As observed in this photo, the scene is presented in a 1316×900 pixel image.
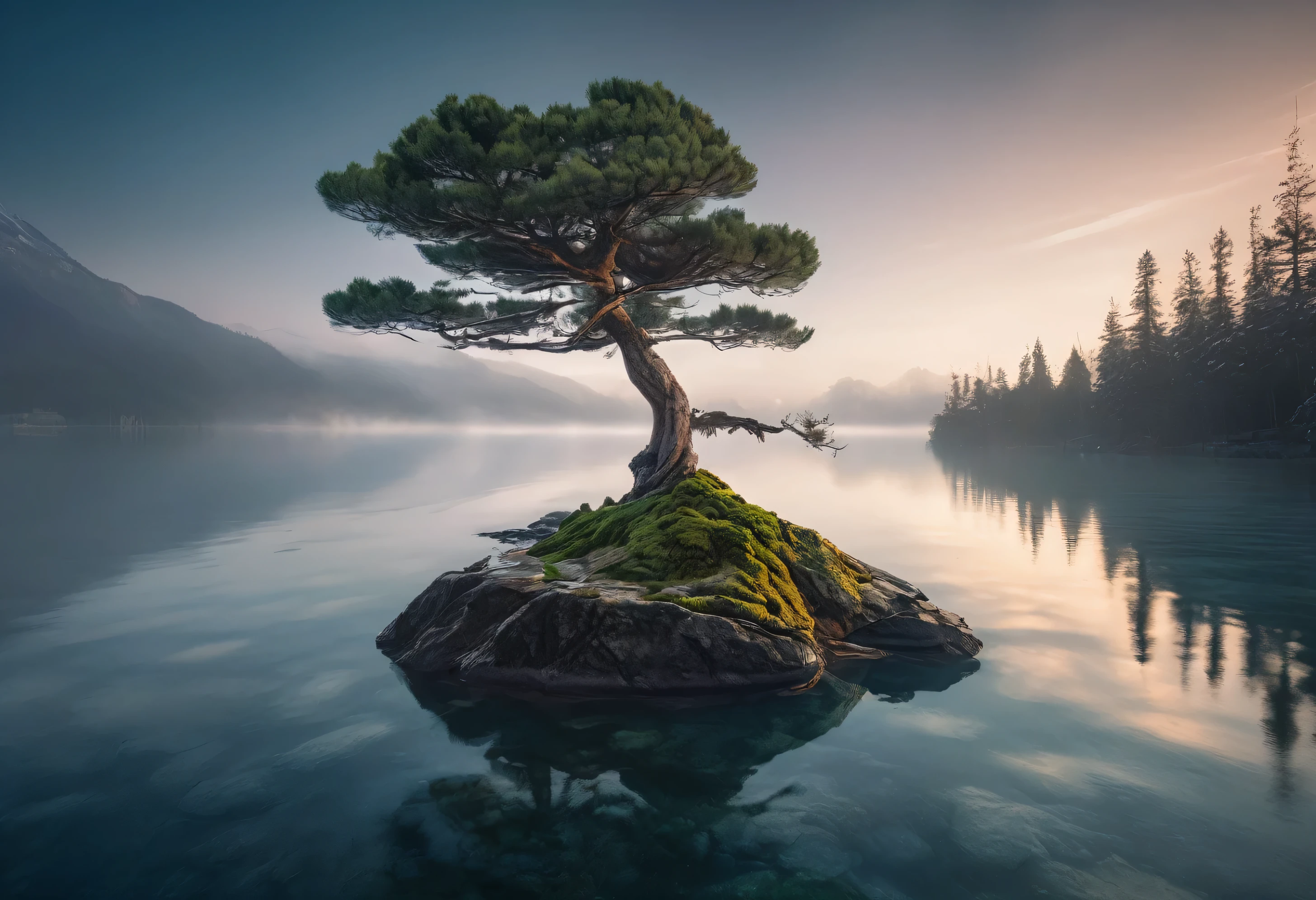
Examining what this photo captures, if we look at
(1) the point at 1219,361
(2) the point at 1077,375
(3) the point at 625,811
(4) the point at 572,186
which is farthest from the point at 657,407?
(2) the point at 1077,375

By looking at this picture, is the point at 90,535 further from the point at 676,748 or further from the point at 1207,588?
the point at 1207,588

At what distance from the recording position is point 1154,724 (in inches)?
269

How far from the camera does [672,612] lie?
744 cm

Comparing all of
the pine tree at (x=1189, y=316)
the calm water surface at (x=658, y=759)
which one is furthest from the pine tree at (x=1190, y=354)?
the calm water surface at (x=658, y=759)

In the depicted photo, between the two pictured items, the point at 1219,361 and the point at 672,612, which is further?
the point at 1219,361

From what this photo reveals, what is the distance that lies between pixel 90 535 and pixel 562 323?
742 inches

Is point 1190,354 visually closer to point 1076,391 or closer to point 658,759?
point 1076,391

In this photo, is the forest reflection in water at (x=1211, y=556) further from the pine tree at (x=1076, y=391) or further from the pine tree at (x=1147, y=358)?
the pine tree at (x=1076, y=391)

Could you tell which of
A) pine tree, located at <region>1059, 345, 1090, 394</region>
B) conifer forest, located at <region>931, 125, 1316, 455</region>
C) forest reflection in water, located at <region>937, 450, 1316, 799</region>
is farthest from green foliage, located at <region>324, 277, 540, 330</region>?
pine tree, located at <region>1059, 345, 1090, 394</region>

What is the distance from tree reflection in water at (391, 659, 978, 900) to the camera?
4.32 metres

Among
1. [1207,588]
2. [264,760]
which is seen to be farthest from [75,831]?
[1207,588]

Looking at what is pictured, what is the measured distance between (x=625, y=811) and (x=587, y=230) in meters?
9.81

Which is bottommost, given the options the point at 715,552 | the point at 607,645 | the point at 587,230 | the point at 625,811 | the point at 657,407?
the point at 625,811

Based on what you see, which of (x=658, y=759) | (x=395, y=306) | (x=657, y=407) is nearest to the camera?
(x=658, y=759)
